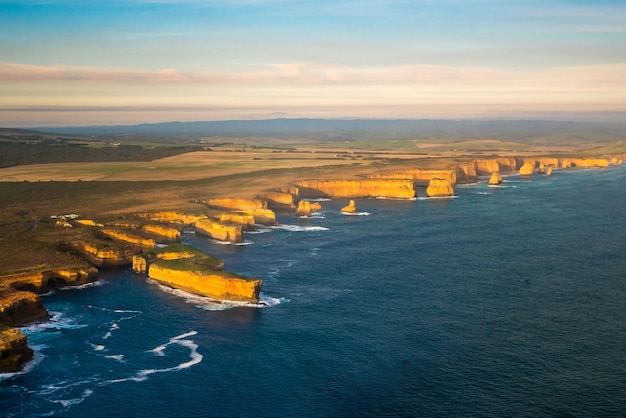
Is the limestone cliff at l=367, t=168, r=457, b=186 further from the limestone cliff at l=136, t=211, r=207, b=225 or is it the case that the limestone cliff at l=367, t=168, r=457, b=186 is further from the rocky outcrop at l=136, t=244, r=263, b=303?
→ the rocky outcrop at l=136, t=244, r=263, b=303

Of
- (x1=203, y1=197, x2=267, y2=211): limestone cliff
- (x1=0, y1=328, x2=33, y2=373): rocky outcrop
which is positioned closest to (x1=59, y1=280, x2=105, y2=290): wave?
(x1=0, y1=328, x2=33, y2=373): rocky outcrop

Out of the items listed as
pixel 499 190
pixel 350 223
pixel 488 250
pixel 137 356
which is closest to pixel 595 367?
pixel 137 356

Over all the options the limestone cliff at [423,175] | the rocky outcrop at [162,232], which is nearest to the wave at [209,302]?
the rocky outcrop at [162,232]

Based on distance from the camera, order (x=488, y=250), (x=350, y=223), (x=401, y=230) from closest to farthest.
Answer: (x=488, y=250) < (x=401, y=230) < (x=350, y=223)

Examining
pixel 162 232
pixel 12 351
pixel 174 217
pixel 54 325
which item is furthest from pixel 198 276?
pixel 174 217

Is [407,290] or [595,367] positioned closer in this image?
[595,367]

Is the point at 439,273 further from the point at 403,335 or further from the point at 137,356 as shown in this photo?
the point at 137,356

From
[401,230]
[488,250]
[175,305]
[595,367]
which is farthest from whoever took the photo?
[401,230]

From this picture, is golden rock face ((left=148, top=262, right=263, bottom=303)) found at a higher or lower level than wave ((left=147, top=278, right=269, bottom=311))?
higher
